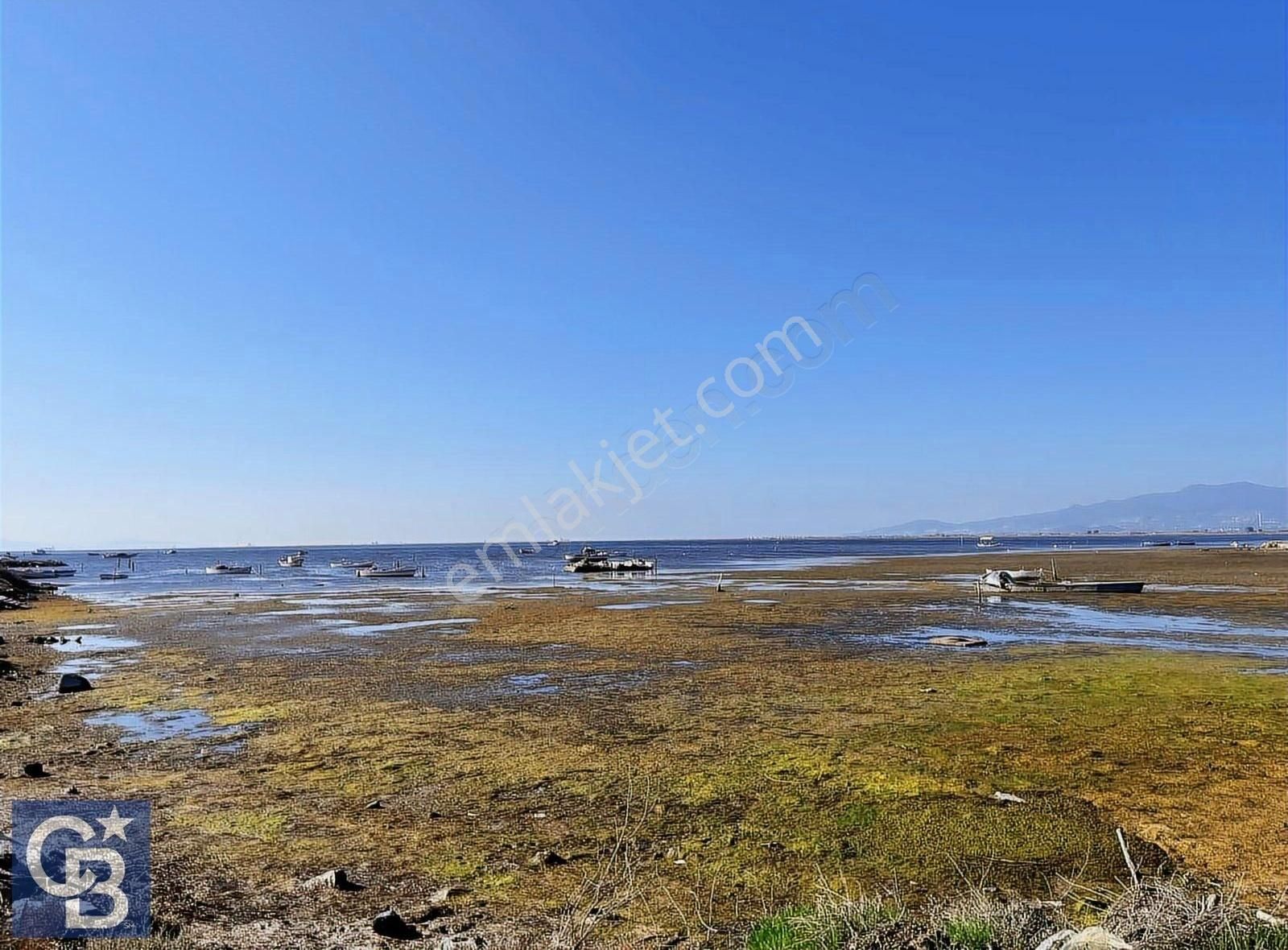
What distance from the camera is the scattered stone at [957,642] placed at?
20594mm

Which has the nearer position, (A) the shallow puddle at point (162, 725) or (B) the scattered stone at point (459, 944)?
(B) the scattered stone at point (459, 944)

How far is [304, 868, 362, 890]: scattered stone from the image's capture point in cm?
618

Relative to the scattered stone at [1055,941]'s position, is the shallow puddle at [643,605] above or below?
below

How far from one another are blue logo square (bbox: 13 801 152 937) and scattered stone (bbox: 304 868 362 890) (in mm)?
1090

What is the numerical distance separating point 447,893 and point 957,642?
17.7m

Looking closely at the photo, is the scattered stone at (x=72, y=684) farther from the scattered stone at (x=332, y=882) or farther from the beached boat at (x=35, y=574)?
the beached boat at (x=35, y=574)

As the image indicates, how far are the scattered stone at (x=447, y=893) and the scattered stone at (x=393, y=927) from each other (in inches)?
17.5

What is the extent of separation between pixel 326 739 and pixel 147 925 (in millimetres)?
6029

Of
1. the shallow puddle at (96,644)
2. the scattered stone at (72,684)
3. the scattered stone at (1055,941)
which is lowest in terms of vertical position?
the shallow puddle at (96,644)

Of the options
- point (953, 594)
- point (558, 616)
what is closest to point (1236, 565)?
point (953, 594)

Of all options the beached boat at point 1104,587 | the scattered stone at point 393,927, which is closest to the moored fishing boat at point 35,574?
the beached boat at point 1104,587

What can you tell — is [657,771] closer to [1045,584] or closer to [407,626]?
[407,626]

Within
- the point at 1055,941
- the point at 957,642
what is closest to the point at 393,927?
the point at 1055,941

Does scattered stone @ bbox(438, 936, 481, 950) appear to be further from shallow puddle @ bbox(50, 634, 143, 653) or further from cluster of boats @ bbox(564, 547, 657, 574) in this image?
cluster of boats @ bbox(564, 547, 657, 574)
